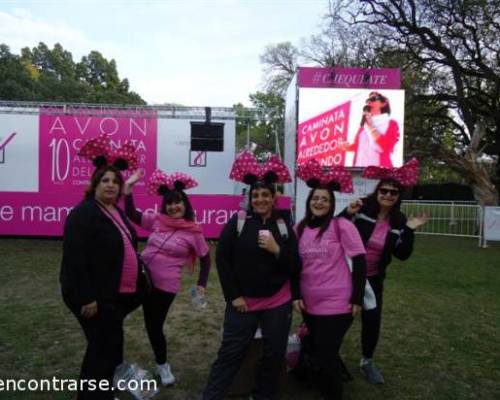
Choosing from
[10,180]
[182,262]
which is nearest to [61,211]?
[10,180]

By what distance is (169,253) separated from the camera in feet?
11.6

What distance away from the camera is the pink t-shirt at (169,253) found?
3.47 meters

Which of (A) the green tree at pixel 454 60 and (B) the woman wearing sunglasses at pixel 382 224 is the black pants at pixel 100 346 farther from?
(A) the green tree at pixel 454 60

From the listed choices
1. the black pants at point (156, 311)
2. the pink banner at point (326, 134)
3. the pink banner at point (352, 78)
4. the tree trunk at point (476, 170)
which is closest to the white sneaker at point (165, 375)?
the black pants at point (156, 311)

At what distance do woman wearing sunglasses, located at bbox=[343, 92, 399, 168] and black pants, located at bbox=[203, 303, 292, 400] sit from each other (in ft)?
28.7

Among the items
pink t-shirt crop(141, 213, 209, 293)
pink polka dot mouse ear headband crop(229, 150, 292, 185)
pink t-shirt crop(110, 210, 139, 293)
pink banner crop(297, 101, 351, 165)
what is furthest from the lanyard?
pink banner crop(297, 101, 351, 165)

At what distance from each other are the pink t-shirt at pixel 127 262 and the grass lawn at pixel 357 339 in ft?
3.53

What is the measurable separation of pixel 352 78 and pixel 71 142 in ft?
22.8

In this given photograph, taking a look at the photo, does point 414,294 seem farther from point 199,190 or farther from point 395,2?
point 395,2

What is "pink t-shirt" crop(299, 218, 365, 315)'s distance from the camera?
3.07 metres

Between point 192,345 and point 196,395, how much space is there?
111 cm

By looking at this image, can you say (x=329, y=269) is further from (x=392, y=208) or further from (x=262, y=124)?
(x=262, y=124)

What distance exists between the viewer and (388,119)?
37.0ft

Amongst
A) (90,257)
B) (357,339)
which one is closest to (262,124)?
(357,339)
